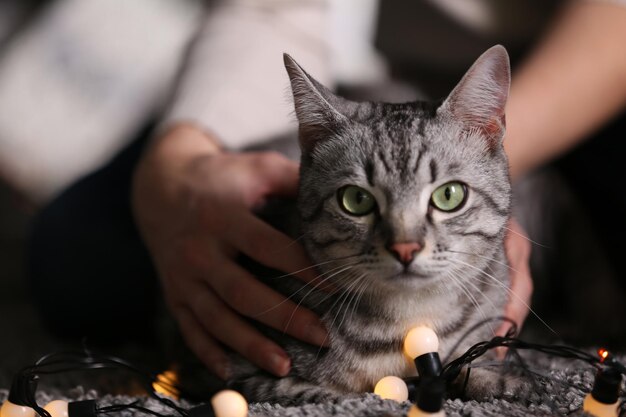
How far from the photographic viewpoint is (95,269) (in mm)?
1493

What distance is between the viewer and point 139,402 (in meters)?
0.86

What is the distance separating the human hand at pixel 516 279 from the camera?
35.8 inches

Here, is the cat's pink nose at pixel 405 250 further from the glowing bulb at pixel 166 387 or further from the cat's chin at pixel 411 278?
the glowing bulb at pixel 166 387

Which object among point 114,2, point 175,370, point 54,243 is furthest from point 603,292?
point 114,2

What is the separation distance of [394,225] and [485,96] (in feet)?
0.63

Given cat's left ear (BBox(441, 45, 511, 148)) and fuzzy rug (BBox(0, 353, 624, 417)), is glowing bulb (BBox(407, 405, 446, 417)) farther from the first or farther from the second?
cat's left ear (BBox(441, 45, 511, 148))

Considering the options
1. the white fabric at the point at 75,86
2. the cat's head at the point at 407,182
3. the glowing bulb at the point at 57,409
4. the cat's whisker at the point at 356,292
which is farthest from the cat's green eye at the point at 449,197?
the white fabric at the point at 75,86

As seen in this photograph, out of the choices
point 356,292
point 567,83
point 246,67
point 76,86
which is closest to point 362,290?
point 356,292

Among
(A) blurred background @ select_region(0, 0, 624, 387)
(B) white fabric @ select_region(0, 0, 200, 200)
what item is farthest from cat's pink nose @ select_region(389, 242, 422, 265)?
(B) white fabric @ select_region(0, 0, 200, 200)

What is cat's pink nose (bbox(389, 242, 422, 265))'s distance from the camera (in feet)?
2.42

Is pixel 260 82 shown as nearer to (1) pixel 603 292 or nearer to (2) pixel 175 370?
(2) pixel 175 370

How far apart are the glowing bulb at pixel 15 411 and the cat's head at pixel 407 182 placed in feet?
1.31

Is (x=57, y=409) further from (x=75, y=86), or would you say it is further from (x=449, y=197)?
(x=75, y=86)

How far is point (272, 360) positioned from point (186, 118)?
1.85 feet
